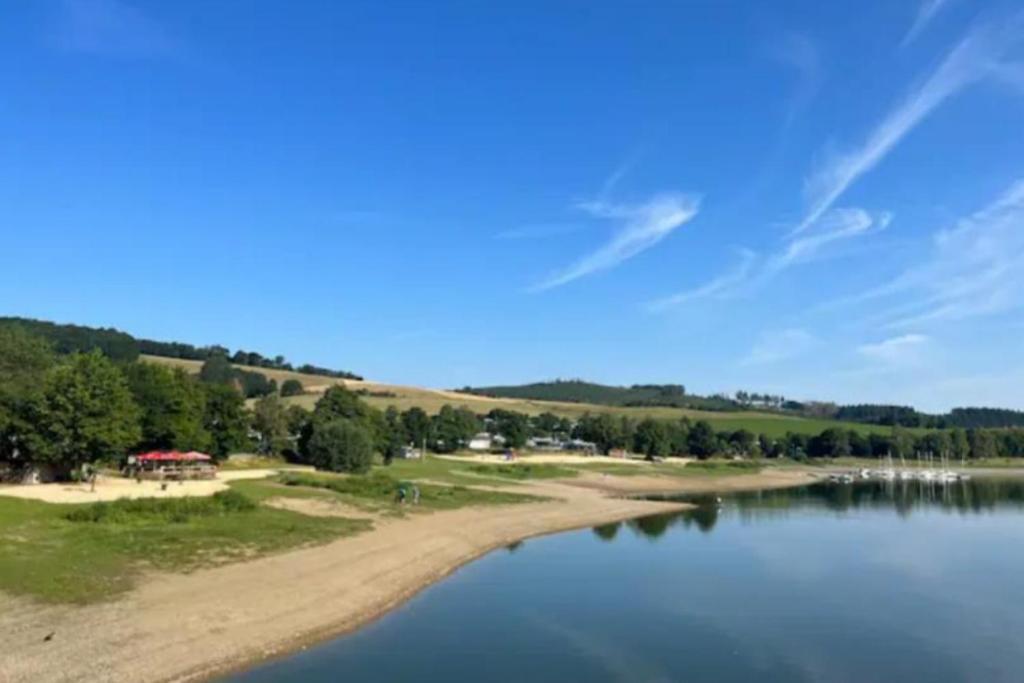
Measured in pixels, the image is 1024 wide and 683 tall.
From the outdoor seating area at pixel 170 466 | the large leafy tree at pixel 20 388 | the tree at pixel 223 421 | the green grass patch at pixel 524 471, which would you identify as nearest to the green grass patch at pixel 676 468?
the green grass patch at pixel 524 471

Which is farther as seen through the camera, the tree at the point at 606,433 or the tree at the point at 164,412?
the tree at the point at 606,433

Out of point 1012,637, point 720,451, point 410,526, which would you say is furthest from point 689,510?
point 720,451

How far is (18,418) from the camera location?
192ft

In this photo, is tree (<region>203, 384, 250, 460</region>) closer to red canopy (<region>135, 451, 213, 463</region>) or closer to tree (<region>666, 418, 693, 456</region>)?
red canopy (<region>135, 451, 213, 463</region>)

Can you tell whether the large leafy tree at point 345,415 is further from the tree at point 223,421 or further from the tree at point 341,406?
the tree at point 223,421

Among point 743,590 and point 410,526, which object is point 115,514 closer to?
point 410,526

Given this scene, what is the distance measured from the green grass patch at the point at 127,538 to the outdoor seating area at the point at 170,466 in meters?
18.3

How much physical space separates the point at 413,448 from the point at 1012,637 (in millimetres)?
114255

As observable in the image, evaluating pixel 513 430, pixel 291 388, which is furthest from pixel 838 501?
pixel 291 388

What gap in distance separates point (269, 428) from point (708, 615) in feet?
254

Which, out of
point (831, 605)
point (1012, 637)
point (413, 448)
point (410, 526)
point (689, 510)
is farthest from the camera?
point (413, 448)

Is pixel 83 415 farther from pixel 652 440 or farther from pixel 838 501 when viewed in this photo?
pixel 652 440

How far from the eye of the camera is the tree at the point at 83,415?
58031 mm

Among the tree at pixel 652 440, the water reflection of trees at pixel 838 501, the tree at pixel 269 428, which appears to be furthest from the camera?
the tree at pixel 652 440
